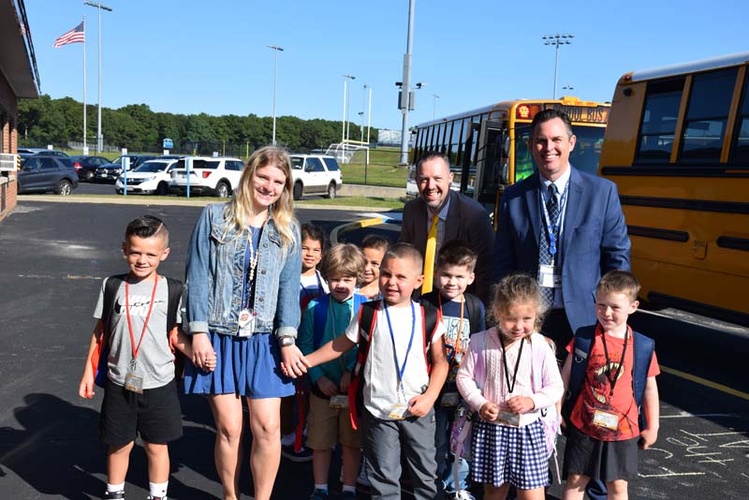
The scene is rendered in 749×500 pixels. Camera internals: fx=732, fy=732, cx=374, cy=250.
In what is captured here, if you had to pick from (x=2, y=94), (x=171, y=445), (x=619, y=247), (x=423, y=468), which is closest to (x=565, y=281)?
(x=619, y=247)

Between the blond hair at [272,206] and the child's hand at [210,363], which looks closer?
the child's hand at [210,363]

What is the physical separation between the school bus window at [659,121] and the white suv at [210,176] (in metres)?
21.7

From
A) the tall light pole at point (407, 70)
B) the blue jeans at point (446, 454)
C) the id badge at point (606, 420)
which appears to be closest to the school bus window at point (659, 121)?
the blue jeans at point (446, 454)

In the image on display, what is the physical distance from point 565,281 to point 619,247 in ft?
1.04

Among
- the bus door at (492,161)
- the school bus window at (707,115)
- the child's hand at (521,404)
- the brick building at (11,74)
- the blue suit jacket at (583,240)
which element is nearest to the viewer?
the child's hand at (521,404)

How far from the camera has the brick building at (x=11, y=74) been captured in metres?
11.1

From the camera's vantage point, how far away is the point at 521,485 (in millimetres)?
3146

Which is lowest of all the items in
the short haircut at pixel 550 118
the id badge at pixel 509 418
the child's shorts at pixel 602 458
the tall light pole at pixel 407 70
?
the child's shorts at pixel 602 458

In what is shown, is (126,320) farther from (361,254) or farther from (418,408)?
(418,408)

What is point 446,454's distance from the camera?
12.8 ft

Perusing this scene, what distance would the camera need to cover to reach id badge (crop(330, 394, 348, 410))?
11.6 feet

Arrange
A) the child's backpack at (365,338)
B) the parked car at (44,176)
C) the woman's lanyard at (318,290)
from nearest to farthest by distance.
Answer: the child's backpack at (365,338)
the woman's lanyard at (318,290)
the parked car at (44,176)

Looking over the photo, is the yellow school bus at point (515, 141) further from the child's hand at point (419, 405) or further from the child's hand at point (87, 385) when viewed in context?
the child's hand at point (87, 385)

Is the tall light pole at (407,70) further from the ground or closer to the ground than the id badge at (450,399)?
further from the ground
